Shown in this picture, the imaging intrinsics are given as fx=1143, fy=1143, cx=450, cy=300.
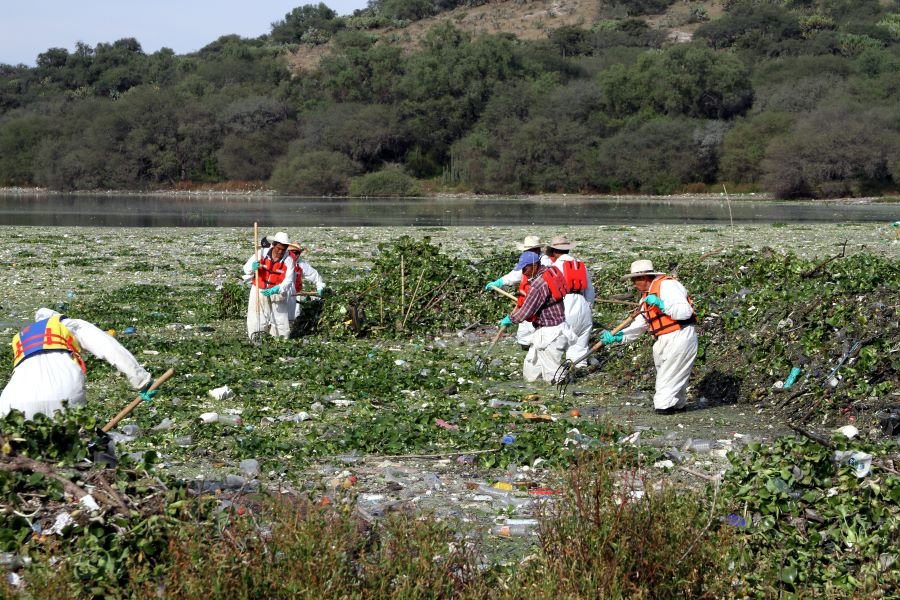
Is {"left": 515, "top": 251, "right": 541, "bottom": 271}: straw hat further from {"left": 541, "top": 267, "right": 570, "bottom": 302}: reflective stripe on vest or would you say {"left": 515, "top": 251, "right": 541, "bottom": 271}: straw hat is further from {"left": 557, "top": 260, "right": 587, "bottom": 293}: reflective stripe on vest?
{"left": 541, "top": 267, "right": 570, "bottom": 302}: reflective stripe on vest

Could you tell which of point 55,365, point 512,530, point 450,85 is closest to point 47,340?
point 55,365

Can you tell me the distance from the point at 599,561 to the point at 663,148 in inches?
3259

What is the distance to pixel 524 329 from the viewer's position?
1564cm

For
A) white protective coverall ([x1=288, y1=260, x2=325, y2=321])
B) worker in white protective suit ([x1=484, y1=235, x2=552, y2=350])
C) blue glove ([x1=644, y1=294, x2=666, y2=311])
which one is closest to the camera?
blue glove ([x1=644, y1=294, x2=666, y2=311])

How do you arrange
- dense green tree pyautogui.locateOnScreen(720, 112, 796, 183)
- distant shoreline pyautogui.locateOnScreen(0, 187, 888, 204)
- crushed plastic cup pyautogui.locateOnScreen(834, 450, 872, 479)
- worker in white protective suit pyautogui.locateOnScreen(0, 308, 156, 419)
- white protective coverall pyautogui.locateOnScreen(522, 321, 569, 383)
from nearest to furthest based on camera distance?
crushed plastic cup pyautogui.locateOnScreen(834, 450, 872, 479)
worker in white protective suit pyautogui.locateOnScreen(0, 308, 156, 419)
white protective coverall pyautogui.locateOnScreen(522, 321, 569, 383)
distant shoreline pyautogui.locateOnScreen(0, 187, 888, 204)
dense green tree pyautogui.locateOnScreen(720, 112, 796, 183)

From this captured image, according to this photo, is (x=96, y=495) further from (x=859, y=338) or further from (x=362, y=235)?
(x=362, y=235)

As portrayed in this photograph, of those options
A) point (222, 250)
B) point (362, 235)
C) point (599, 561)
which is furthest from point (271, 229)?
point (599, 561)

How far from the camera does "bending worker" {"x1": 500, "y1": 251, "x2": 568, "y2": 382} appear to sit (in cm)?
1323

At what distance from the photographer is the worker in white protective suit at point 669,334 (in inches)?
453

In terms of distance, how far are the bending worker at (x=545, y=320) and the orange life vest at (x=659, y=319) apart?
169 cm

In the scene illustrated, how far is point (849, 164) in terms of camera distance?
7312cm

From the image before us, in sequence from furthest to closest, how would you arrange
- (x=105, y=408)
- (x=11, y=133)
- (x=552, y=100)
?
(x=11, y=133) → (x=552, y=100) → (x=105, y=408)

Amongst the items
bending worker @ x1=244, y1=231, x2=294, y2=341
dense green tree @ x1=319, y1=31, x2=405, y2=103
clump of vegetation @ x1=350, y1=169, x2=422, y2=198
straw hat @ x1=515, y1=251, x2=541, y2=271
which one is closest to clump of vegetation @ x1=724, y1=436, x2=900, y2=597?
straw hat @ x1=515, y1=251, x2=541, y2=271

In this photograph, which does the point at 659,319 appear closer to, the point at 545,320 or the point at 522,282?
→ the point at 545,320
